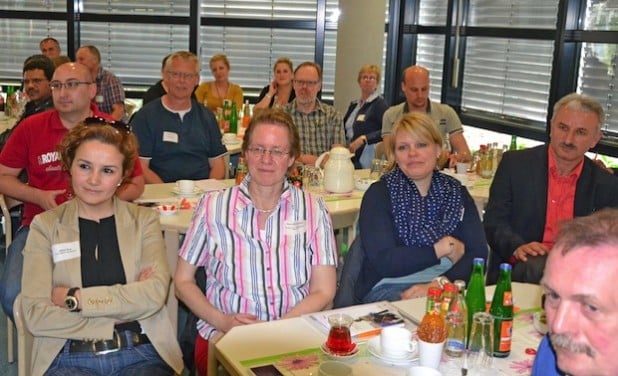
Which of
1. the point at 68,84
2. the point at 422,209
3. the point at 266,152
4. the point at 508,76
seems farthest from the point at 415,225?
the point at 508,76

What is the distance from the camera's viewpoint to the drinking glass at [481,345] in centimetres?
195

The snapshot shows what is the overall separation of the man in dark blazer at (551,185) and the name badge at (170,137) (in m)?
1.97

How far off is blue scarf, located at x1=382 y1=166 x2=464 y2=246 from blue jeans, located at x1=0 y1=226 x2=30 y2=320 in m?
1.41

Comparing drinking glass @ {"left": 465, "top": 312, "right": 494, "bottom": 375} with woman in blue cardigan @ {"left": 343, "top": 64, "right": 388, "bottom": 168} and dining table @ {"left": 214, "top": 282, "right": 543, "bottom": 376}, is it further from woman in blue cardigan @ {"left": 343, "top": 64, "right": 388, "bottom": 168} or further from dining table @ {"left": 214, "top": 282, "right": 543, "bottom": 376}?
woman in blue cardigan @ {"left": 343, "top": 64, "right": 388, "bottom": 168}

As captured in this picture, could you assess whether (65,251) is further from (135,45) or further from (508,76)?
(135,45)

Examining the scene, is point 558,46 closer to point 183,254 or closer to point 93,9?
point 183,254

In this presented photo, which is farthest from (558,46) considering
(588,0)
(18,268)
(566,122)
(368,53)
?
(18,268)

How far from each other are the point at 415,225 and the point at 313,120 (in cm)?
269

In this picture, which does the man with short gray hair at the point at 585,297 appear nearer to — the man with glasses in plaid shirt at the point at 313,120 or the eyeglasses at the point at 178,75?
the eyeglasses at the point at 178,75

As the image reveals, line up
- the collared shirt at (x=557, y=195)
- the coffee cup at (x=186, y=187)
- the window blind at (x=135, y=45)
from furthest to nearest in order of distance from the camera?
the window blind at (x=135, y=45) → the coffee cup at (x=186, y=187) → the collared shirt at (x=557, y=195)

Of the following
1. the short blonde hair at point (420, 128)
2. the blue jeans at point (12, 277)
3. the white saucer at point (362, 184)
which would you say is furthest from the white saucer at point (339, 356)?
the white saucer at point (362, 184)

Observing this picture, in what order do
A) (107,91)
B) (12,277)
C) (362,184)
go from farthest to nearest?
(107,91) → (362,184) → (12,277)

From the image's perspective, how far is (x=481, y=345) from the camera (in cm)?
199

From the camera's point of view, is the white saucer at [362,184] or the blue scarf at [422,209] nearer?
the blue scarf at [422,209]
